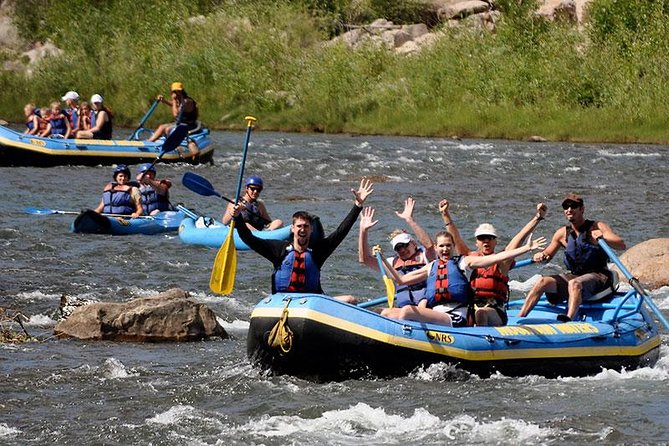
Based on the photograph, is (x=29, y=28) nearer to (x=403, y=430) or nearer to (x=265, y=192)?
(x=265, y=192)

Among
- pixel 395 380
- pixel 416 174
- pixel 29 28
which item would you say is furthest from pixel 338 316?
pixel 29 28

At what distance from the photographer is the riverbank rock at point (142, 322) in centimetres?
1075

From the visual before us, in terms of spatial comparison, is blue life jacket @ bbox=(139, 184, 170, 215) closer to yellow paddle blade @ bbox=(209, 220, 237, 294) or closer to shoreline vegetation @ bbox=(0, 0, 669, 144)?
yellow paddle blade @ bbox=(209, 220, 237, 294)

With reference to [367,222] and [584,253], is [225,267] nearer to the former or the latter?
[367,222]

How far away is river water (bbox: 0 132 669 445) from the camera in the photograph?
823 centimetres

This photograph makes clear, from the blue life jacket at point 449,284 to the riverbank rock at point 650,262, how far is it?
14.4 ft

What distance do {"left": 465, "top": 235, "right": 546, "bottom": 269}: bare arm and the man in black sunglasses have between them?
0.71 metres

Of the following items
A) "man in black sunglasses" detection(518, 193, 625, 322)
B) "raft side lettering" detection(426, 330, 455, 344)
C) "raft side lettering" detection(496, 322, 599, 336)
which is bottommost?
"raft side lettering" detection(426, 330, 455, 344)

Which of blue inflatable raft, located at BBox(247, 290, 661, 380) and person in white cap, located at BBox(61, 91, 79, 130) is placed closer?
blue inflatable raft, located at BBox(247, 290, 661, 380)

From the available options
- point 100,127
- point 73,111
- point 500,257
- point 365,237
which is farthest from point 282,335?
point 73,111

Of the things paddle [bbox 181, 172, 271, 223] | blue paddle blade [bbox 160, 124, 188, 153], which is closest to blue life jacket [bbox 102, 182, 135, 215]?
blue paddle blade [bbox 160, 124, 188, 153]

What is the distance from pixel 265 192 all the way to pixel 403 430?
13.9 m

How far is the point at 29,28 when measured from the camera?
49.7 m

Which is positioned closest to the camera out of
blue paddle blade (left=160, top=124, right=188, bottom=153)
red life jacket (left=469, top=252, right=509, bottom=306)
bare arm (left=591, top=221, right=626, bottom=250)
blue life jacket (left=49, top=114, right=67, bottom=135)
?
red life jacket (left=469, top=252, right=509, bottom=306)
